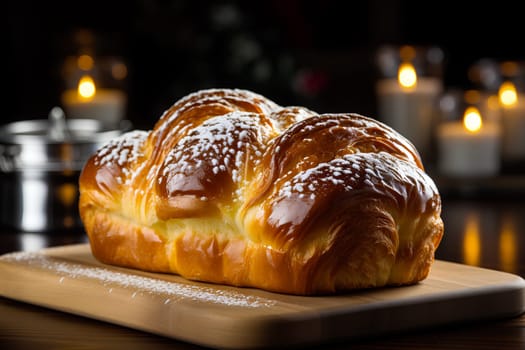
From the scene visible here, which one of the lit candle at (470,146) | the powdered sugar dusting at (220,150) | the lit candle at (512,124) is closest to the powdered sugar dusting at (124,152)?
the powdered sugar dusting at (220,150)

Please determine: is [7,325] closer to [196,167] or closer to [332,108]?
[196,167]

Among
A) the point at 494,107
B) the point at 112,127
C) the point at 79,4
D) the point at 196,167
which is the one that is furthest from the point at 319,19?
the point at 196,167

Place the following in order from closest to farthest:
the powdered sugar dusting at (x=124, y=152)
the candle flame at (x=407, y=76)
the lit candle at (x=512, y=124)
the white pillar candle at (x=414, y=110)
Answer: the powdered sugar dusting at (x=124, y=152), the lit candle at (x=512, y=124), the white pillar candle at (x=414, y=110), the candle flame at (x=407, y=76)

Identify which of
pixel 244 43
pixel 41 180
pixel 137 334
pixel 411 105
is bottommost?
pixel 137 334

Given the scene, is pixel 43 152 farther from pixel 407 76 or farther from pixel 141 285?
pixel 407 76

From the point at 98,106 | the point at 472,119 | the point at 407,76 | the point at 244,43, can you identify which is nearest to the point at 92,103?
the point at 98,106

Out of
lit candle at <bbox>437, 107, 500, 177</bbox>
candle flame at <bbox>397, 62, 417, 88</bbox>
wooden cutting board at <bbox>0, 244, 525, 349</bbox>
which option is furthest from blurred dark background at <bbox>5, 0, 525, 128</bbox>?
wooden cutting board at <bbox>0, 244, 525, 349</bbox>

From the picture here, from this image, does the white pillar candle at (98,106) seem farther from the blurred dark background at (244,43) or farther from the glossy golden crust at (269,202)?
the glossy golden crust at (269,202)
